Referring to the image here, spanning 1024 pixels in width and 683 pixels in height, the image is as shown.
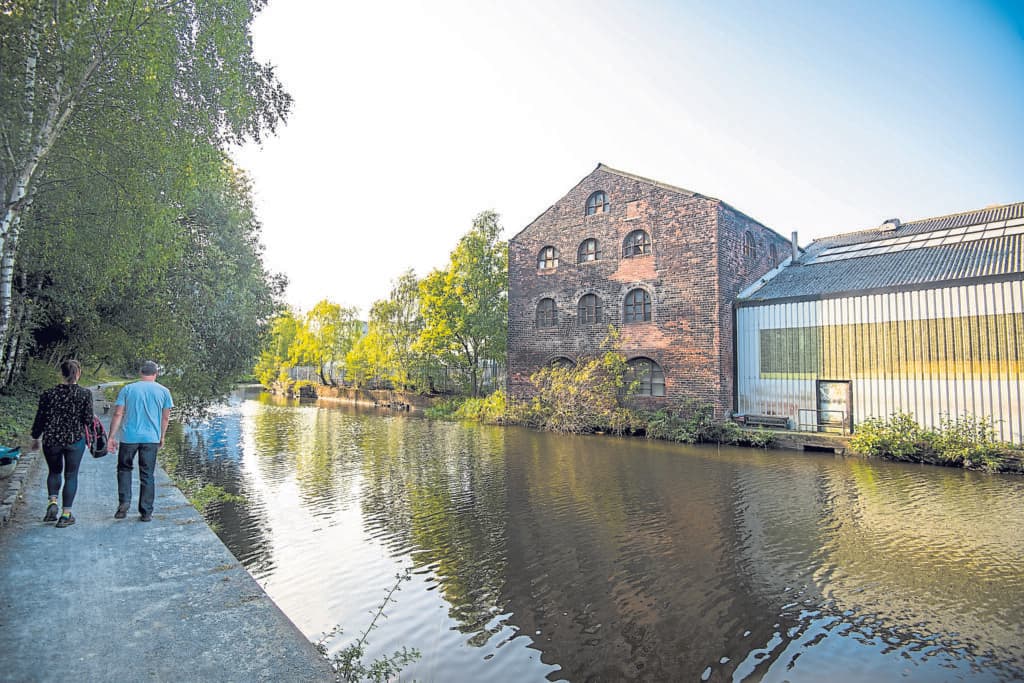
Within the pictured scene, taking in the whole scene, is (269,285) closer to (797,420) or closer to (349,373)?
(797,420)

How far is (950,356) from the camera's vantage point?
13039 millimetres

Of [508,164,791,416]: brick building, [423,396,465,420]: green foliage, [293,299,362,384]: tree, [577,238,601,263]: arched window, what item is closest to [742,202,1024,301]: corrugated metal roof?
[508,164,791,416]: brick building

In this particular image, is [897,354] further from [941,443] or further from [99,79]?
[99,79]

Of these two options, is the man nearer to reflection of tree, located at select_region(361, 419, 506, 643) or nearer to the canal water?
the canal water

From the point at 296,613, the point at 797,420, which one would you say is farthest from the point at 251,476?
the point at 797,420

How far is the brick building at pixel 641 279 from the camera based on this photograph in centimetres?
1677

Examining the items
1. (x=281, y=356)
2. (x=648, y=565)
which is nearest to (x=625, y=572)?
(x=648, y=565)

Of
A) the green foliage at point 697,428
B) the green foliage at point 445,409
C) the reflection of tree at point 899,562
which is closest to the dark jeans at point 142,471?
the reflection of tree at point 899,562

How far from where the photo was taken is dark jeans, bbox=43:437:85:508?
5.09 m

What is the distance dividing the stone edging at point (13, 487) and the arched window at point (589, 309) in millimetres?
15198

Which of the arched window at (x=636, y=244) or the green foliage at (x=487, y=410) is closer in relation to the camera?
the arched window at (x=636, y=244)

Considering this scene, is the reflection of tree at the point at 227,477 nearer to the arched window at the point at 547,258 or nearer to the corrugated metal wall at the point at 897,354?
the arched window at the point at 547,258

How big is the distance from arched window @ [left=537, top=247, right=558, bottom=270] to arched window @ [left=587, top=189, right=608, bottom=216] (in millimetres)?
1934

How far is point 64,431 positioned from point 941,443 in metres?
14.9
